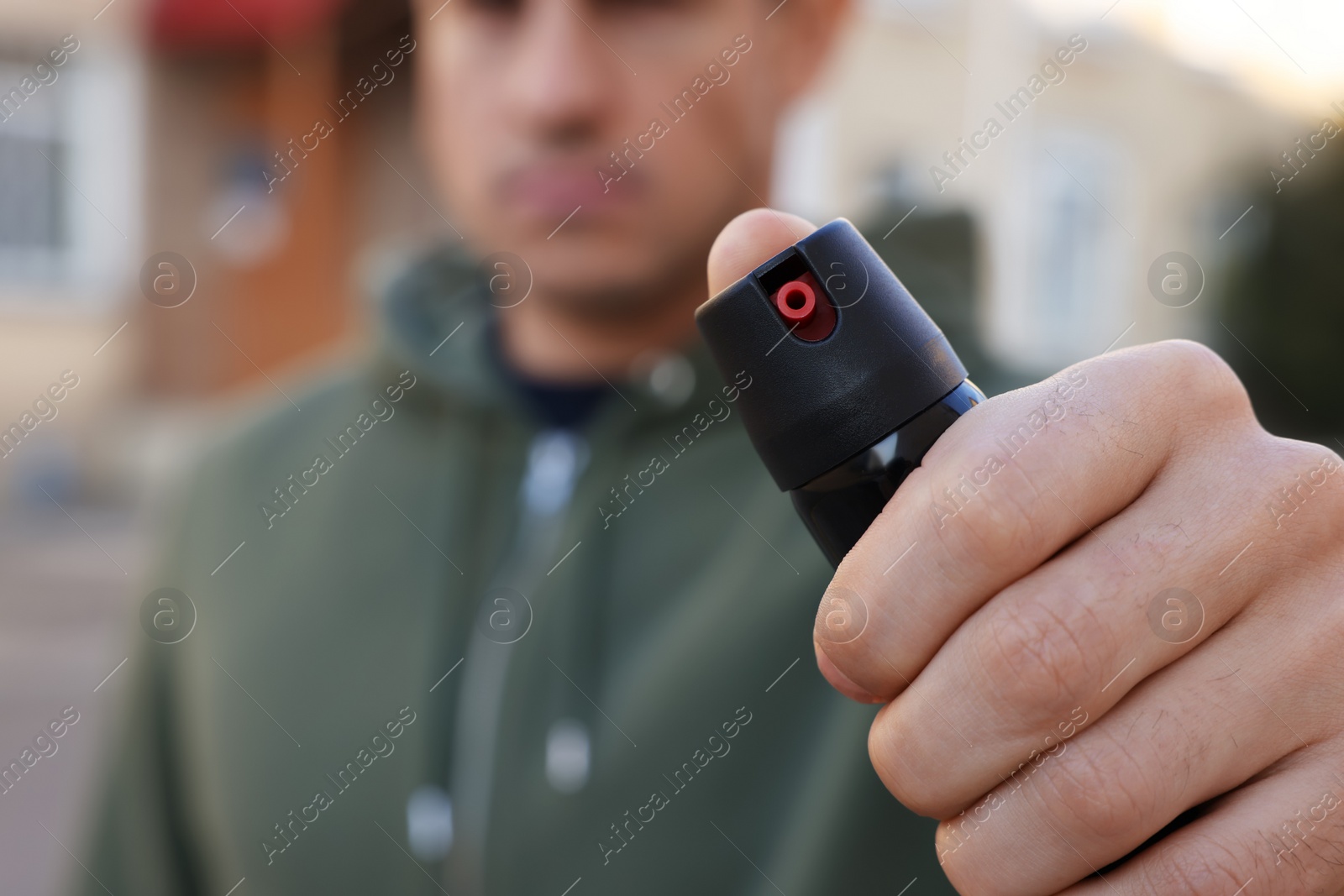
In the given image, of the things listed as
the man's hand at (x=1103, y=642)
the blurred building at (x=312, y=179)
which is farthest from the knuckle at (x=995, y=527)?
the blurred building at (x=312, y=179)

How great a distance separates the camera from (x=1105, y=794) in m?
0.69

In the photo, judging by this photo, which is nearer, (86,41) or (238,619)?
(238,619)

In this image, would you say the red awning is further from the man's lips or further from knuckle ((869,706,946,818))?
knuckle ((869,706,946,818))

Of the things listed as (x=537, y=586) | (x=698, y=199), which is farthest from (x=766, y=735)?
(x=698, y=199)

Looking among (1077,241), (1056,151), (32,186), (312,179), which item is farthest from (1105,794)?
(1077,241)

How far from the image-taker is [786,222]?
28.3 inches

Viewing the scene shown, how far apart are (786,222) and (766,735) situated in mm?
1030

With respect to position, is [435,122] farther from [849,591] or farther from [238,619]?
[849,591]

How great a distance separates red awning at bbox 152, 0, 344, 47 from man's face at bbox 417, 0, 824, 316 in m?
10.6

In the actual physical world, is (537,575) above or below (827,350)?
below

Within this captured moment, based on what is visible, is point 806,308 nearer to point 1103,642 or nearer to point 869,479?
point 869,479

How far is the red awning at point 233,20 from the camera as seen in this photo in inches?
431

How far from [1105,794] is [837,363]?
13.3 inches

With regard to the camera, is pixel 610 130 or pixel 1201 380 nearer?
pixel 1201 380
